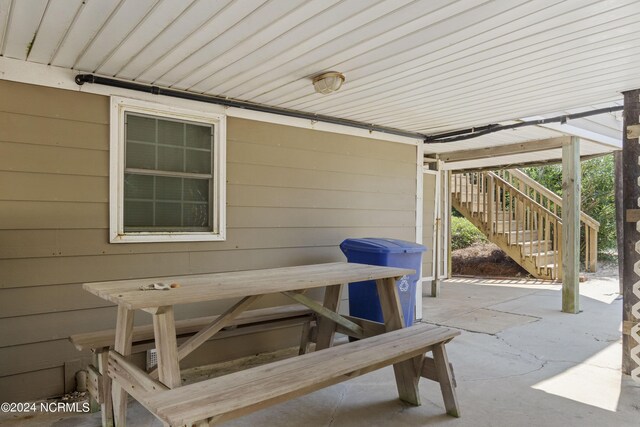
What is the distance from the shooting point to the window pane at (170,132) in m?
3.34

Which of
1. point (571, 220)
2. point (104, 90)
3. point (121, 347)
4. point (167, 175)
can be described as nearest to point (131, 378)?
point (121, 347)

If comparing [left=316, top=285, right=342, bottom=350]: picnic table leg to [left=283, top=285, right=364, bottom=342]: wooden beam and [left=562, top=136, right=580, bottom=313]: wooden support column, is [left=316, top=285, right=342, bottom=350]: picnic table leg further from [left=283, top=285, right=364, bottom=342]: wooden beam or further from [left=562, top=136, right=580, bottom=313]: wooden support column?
[left=562, top=136, right=580, bottom=313]: wooden support column

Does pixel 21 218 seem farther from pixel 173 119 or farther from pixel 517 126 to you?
pixel 517 126

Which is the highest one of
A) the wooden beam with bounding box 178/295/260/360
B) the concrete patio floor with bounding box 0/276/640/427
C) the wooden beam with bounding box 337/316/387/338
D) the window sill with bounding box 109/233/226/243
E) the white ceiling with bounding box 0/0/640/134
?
the white ceiling with bounding box 0/0/640/134

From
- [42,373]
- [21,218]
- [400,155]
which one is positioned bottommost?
[42,373]

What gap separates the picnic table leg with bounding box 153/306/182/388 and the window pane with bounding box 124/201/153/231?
1.39 meters

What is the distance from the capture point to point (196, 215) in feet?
11.6

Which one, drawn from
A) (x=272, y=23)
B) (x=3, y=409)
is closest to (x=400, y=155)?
(x=272, y=23)

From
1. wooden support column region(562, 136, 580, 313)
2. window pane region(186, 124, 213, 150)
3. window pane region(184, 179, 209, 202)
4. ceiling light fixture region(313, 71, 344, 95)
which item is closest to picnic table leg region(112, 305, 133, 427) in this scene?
window pane region(184, 179, 209, 202)

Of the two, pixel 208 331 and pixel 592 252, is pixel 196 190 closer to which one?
pixel 208 331

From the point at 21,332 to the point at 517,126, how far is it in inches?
192

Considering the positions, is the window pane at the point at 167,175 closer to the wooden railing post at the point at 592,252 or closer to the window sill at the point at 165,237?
the window sill at the point at 165,237

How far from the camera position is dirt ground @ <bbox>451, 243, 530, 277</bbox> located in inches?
366

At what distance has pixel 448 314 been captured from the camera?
5391 mm
